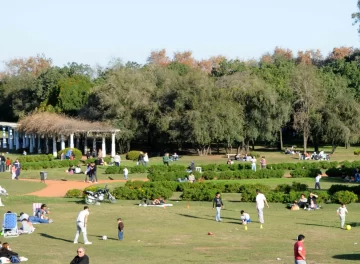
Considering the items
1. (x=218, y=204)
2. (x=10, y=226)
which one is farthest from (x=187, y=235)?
(x=10, y=226)

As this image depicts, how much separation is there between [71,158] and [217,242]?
44.1 metres

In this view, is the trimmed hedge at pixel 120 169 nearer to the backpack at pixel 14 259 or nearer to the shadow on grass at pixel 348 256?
the backpack at pixel 14 259

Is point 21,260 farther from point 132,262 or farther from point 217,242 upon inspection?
point 217,242

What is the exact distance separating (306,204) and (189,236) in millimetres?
10229

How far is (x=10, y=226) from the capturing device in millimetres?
27219

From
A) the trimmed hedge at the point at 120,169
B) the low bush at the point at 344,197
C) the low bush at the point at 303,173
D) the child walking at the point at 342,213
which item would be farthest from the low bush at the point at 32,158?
the child walking at the point at 342,213

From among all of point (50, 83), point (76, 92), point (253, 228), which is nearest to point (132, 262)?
point (253, 228)

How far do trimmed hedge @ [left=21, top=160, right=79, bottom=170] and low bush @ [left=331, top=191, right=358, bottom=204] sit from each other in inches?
1238

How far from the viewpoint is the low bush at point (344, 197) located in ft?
124

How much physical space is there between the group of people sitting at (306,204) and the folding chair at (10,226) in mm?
14837

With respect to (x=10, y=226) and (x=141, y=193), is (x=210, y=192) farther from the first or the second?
(x=10, y=226)

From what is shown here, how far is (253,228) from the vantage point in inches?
1177

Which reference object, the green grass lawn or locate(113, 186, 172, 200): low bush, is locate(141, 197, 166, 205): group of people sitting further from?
locate(113, 186, 172, 200): low bush

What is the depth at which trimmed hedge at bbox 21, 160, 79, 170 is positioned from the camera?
61.7 metres
